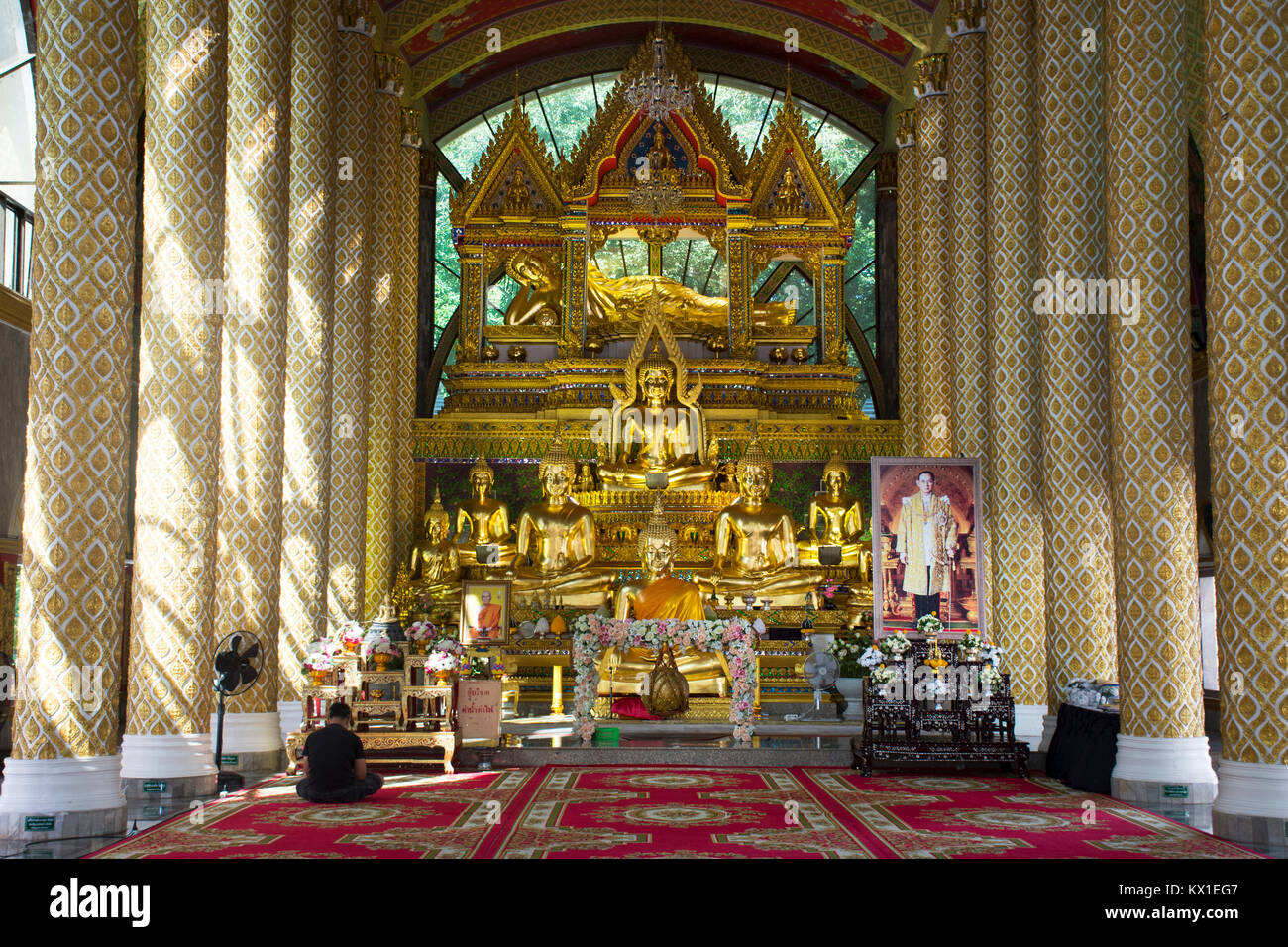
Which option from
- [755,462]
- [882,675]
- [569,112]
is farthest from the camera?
[569,112]

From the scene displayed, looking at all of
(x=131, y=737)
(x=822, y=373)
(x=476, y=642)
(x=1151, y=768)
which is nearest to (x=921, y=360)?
(x=822, y=373)

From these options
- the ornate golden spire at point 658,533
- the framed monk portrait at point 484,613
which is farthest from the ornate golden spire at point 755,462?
the framed monk portrait at point 484,613

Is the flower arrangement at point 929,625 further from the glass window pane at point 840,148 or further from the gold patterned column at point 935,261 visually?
the glass window pane at point 840,148

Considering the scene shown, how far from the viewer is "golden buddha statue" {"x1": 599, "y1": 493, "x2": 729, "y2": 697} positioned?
38.2ft

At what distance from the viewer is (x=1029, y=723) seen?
10.7m

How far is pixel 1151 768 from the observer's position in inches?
321

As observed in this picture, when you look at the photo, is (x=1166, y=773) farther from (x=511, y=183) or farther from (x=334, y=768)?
(x=511, y=183)

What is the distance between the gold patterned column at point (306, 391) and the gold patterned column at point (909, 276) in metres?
8.14

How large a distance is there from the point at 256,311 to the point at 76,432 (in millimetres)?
3457

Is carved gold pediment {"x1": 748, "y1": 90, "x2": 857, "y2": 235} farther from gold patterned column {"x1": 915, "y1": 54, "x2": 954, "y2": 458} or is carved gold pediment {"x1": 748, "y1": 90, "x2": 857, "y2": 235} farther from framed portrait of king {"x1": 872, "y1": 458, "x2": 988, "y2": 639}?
framed portrait of king {"x1": 872, "y1": 458, "x2": 988, "y2": 639}

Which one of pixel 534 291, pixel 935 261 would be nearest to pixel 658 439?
pixel 534 291

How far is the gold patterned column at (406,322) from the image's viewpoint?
1627 cm

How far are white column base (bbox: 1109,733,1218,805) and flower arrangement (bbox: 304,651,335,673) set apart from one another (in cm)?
570

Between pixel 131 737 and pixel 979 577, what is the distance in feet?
21.6
